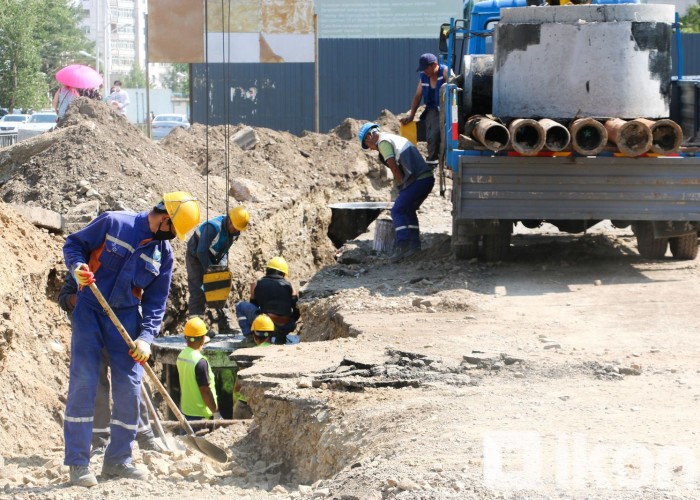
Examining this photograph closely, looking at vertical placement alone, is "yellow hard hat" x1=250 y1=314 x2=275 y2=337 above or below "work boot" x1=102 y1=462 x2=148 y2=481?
above

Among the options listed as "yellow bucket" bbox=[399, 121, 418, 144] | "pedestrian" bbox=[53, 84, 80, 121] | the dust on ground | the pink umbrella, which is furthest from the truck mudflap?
"pedestrian" bbox=[53, 84, 80, 121]

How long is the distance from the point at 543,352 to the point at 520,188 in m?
3.10

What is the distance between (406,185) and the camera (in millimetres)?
12758

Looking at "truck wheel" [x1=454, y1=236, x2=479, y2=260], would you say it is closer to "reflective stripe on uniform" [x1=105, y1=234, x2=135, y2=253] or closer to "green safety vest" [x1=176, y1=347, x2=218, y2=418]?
"green safety vest" [x1=176, y1=347, x2=218, y2=418]

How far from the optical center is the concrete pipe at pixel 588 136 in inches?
414

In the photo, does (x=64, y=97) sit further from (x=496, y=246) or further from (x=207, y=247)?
(x=496, y=246)

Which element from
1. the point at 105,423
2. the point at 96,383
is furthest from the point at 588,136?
the point at 96,383

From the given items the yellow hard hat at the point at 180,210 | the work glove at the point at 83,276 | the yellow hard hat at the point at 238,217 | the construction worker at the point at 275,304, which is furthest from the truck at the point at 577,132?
the work glove at the point at 83,276

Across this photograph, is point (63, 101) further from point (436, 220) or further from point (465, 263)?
point (465, 263)

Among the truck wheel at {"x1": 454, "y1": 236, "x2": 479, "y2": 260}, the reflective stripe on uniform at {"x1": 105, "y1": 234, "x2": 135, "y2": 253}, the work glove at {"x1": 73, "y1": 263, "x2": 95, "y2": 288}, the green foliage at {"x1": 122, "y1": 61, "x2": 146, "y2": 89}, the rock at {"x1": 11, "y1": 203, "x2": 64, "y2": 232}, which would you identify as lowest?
the truck wheel at {"x1": 454, "y1": 236, "x2": 479, "y2": 260}

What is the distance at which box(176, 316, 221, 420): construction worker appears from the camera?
898cm

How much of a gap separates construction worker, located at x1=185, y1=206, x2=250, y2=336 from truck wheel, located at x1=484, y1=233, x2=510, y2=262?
8.79ft

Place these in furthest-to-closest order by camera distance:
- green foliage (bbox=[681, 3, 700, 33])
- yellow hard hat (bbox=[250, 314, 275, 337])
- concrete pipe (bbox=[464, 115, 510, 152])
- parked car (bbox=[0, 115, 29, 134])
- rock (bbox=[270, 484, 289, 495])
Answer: parked car (bbox=[0, 115, 29, 134]) < green foliage (bbox=[681, 3, 700, 33]) < concrete pipe (bbox=[464, 115, 510, 152]) < yellow hard hat (bbox=[250, 314, 275, 337]) < rock (bbox=[270, 484, 289, 495])

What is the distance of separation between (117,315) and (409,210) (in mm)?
6469
